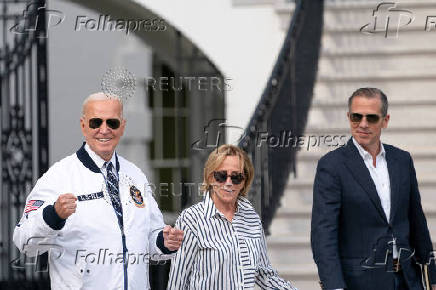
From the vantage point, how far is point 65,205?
14.5ft

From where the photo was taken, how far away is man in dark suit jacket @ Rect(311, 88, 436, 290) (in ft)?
17.7

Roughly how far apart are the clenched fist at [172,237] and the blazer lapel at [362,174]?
1103 millimetres

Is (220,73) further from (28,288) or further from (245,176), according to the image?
(245,176)

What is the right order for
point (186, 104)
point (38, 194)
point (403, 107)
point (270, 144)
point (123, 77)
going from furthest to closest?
point (186, 104) → point (403, 107) → point (270, 144) → point (123, 77) → point (38, 194)

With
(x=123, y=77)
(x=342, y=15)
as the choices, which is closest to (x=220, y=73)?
(x=342, y=15)

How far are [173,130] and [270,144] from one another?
656 centimetres

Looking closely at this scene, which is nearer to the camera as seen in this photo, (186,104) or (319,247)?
(319,247)

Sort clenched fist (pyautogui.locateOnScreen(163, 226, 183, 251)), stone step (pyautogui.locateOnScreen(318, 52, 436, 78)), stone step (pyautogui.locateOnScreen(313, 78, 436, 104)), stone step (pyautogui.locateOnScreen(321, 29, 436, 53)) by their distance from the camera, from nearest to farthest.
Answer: clenched fist (pyautogui.locateOnScreen(163, 226, 183, 251)) < stone step (pyautogui.locateOnScreen(313, 78, 436, 104)) < stone step (pyautogui.locateOnScreen(318, 52, 436, 78)) < stone step (pyautogui.locateOnScreen(321, 29, 436, 53))

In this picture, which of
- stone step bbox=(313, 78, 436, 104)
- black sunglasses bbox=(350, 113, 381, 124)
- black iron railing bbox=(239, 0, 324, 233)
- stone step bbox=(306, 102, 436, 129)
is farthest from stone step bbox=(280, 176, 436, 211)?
black sunglasses bbox=(350, 113, 381, 124)

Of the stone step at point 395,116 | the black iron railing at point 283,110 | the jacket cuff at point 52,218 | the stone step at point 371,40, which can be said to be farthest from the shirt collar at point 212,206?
the stone step at point 371,40

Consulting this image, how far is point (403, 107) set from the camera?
9.65 m

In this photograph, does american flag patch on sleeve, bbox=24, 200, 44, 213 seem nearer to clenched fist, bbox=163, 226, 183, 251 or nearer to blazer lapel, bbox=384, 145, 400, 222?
clenched fist, bbox=163, 226, 183, 251

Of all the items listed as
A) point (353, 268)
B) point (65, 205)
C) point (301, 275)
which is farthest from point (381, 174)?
point (301, 275)

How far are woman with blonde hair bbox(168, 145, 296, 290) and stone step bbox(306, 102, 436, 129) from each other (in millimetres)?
4639
